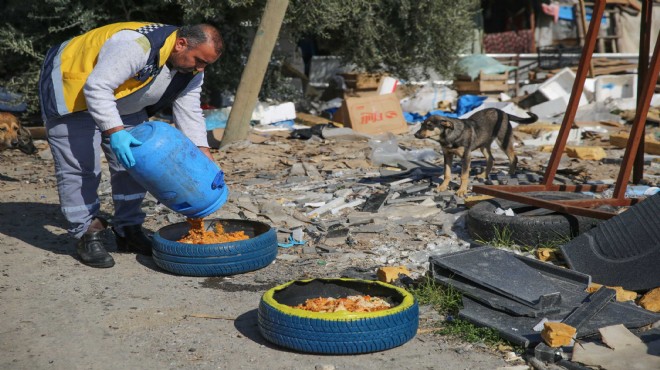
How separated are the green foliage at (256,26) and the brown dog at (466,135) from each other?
393cm

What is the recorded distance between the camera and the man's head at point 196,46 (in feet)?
16.6

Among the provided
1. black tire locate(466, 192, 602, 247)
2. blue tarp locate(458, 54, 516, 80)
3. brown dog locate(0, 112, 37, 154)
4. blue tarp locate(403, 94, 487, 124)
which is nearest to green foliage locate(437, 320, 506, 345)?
black tire locate(466, 192, 602, 247)

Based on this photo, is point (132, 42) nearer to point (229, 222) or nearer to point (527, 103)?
point (229, 222)

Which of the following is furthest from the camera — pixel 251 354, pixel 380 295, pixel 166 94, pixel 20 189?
pixel 20 189

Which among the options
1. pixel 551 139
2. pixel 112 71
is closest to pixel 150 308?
pixel 112 71

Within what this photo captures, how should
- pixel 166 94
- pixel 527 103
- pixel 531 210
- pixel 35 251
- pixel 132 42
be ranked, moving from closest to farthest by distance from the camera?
pixel 132 42 → pixel 166 94 → pixel 35 251 → pixel 531 210 → pixel 527 103

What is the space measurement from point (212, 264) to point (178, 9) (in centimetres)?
806

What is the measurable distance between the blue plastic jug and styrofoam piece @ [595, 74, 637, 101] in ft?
42.5

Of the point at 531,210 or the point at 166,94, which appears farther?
the point at 531,210

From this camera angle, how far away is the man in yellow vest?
4.92m

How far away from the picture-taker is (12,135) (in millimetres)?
9195

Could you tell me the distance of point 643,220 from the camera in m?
5.05

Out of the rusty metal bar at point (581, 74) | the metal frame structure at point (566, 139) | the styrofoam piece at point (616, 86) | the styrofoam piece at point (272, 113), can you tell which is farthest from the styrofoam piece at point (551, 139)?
the rusty metal bar at point (581, 74)

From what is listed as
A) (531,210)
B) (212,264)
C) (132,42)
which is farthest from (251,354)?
(531,210)
